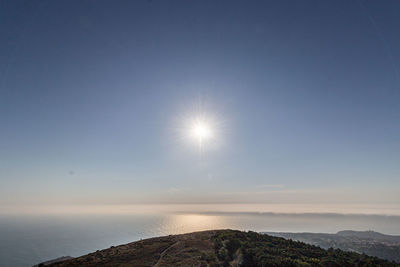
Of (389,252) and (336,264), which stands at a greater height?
(336,264)

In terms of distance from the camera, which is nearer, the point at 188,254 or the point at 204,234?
the point at 188,254

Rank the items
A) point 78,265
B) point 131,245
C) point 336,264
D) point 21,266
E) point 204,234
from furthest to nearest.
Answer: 1. point 21,266
2. point 204,234
3. point 131,245
4. point 78,265
5. point 336,264

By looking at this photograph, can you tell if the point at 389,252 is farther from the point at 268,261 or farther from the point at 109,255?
the point at 109,255

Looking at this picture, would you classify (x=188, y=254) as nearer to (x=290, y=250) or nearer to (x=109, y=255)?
(x=109, y=255)

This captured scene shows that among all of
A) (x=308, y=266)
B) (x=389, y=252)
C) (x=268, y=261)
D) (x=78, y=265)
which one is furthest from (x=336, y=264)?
(x=389, y=252)

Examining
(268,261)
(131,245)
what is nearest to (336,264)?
(268,261)

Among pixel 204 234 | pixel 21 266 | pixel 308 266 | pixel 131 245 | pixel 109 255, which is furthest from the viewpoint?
pixel 21 266

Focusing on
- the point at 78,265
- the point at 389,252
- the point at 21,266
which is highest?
the point at 78,265
